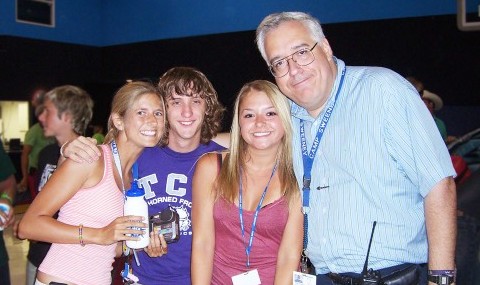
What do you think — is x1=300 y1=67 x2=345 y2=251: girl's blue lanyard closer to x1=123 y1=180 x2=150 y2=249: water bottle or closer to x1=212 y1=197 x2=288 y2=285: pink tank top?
x1=212 y1=197 x2=288 y2=285: pink tank top

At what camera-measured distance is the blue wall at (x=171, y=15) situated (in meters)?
8.18

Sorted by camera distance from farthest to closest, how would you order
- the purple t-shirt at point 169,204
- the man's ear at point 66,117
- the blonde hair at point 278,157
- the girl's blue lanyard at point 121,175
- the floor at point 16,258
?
1. the floor at point 16,258
2. the man's ear at point 66,117
3. the purple t-shirt at point 169,204
4. the blonde hair at point 278,157
5. the girl's blue lanyard at point 121,175

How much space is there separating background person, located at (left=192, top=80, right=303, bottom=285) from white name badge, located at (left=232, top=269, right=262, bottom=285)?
0.03 meters

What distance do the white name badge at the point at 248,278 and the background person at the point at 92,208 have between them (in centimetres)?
57

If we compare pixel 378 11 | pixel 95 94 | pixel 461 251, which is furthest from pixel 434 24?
pixel 95 94

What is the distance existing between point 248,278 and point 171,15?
10.0m

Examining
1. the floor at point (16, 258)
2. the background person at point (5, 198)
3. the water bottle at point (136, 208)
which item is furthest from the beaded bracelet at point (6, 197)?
the floor at point (16, 258)

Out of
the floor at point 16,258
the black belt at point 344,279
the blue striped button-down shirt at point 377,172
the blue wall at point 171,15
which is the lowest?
the floor at point 16,258

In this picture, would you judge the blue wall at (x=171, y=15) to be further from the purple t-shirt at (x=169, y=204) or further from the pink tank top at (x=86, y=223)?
the pink tank top at (x=86, y=223)

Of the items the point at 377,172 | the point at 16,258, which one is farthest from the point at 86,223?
the point at 16,258

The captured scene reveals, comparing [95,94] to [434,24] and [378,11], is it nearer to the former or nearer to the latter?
[378,11]

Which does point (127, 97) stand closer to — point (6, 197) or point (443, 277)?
point (6, 197)

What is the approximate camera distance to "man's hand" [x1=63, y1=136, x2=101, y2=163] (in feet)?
6.70

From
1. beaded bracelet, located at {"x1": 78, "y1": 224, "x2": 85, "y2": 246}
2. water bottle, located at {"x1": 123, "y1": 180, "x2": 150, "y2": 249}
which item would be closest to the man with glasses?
water bottle, located at {"x1": 123, "y1": 180, "x2": 150, "y2": 249}
